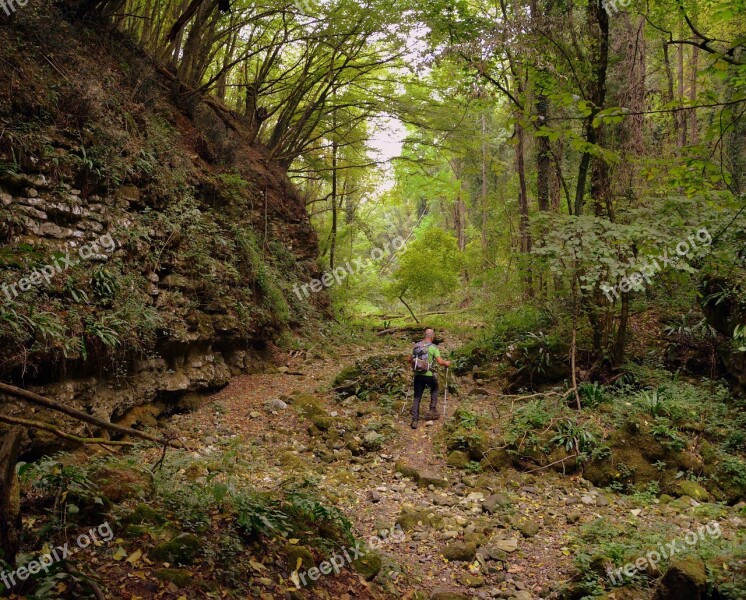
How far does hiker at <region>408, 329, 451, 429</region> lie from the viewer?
828 cm

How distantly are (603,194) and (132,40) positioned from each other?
10.1 meters

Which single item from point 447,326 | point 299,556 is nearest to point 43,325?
point 299,556

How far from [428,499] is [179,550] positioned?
3536 mm

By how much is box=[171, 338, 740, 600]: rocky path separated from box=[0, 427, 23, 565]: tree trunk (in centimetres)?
198

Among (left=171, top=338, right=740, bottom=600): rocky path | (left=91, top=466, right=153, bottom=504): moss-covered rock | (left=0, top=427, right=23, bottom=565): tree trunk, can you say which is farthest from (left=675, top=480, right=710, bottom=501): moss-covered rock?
(left=0, top=427, right=23, bottom=565): tree trunk

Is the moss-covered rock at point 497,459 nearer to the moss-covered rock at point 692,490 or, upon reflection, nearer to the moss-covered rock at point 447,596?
the moss-covered rock at point 692,490

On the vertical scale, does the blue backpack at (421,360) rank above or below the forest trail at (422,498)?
above

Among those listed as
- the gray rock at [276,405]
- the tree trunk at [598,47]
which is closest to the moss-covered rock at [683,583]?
the gray rock at [276,405]

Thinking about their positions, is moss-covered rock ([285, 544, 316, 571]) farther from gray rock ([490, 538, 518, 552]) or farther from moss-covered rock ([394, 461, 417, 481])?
moss-covered rock ([394, 461, 417, 481])

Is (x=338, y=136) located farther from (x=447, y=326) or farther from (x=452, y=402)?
(x=452, y=402)

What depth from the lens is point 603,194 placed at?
Answer: 8.51 m

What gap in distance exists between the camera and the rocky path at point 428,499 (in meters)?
4.53

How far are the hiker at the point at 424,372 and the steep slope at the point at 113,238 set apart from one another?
3706 mm

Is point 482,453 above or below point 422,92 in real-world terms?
below
